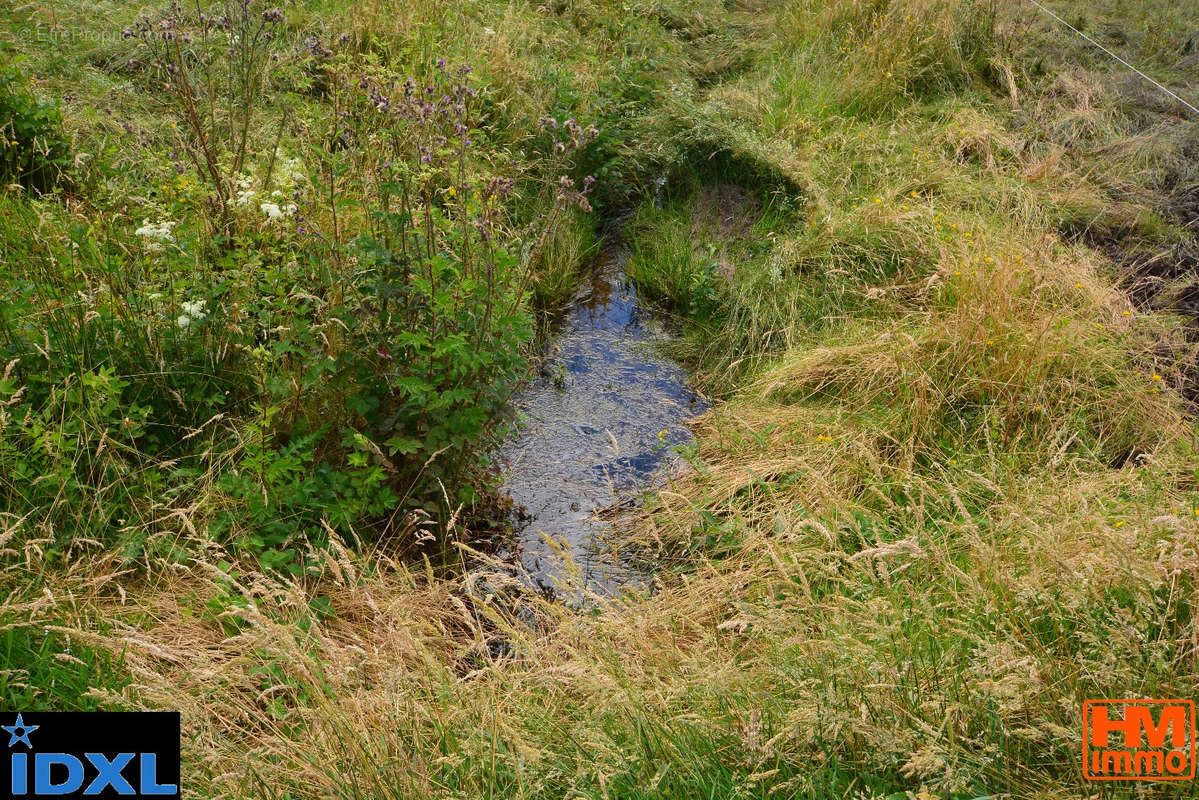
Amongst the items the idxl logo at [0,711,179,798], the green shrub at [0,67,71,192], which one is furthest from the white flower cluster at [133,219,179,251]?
the idxl logo at [0,711,179,798]

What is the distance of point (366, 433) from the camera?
3506 millimetres

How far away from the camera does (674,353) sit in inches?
215

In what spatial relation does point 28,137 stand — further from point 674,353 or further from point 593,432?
point 674,353

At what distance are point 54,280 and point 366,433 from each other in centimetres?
141

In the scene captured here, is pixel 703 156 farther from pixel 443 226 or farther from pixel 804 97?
pixel 443 226

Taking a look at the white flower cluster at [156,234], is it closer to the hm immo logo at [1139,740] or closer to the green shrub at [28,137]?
the green shrub at [28,137]

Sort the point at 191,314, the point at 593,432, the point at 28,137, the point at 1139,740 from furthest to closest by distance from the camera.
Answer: the point at 593,432
the point at 28,137
the point at 191,314
the point at 1139,740

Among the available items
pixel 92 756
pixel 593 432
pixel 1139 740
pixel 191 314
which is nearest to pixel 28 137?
pixel 191 314

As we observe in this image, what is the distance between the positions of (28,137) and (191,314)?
209cm

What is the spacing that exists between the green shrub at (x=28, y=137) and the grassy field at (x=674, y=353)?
0.03 m

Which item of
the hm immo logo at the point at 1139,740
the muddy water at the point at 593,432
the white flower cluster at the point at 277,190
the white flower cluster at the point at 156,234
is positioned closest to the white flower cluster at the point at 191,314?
the white flower cluster at the point at 156,234

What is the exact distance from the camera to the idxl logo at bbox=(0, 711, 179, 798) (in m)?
2.12

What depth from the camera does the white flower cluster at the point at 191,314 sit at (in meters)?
3.34

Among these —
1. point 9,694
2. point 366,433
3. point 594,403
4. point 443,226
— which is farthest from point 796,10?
point 9,694
